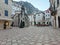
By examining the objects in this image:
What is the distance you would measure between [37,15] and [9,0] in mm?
42132

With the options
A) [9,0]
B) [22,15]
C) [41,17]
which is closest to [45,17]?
[41,17]

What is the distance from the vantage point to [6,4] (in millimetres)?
23359

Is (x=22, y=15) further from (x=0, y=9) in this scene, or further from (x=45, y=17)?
(x=45, y=17)

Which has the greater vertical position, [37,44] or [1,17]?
[1,17]

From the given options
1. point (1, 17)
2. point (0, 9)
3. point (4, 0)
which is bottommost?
point (1, 17)

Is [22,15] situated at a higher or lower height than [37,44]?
higher

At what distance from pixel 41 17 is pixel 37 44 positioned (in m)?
59.4

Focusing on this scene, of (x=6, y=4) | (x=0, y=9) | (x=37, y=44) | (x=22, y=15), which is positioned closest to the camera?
(x=37, y=44)

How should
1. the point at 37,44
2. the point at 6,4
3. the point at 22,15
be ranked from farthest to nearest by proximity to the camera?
1. the point at 22,15
2. the point at 6,4
3. the point at 37,44

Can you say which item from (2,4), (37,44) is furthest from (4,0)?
(37,44)

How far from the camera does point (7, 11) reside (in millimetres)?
23859

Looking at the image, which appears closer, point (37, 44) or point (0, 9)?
point (37, 44)

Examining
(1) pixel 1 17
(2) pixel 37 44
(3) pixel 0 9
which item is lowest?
(2) pixel 37 44

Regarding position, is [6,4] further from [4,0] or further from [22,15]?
[22,15]
